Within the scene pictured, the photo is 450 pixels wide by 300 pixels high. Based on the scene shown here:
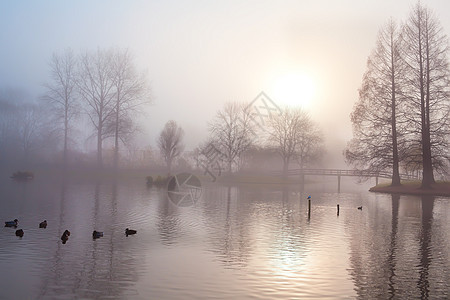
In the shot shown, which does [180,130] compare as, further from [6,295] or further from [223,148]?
[6,295]

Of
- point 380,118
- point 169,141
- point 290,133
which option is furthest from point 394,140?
point 169,141

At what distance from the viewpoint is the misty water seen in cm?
987

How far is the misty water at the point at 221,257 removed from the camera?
9.87 m

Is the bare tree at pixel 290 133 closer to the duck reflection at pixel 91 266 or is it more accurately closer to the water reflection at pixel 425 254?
the water reflection at pixel 425 254

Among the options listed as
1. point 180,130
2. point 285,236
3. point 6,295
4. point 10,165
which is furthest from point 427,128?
point 10,165

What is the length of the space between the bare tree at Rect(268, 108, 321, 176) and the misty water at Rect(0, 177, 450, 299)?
53.6m

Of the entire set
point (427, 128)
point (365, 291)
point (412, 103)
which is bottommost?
point (365, 291)

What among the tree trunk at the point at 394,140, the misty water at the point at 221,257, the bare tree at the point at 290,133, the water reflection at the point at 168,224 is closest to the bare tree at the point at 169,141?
the bare tree at the point at 290,133

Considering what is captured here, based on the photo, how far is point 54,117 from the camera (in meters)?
71.2

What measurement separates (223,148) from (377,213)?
53.3 m

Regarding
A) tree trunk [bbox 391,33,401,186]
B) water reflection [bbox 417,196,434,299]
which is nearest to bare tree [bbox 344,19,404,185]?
tree trunk [bbox 391,33,401,186]

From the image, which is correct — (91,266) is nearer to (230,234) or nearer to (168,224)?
(230,234)

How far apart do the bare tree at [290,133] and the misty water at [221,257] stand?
53607 millimetres

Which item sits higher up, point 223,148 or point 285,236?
point 223,148
